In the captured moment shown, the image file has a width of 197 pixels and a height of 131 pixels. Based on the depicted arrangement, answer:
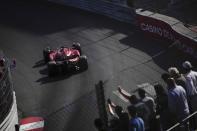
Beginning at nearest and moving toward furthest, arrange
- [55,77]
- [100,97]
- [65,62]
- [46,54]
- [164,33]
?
[100,97] < [65,62] < [55,77] < [46,54] < [164,33]

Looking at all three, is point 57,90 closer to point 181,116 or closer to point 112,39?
point 112,39

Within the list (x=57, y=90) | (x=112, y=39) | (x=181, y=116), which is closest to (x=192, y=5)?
(x=112, y=39)

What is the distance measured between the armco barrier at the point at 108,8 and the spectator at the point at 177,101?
13.8 meters

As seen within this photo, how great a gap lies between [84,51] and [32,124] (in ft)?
24.1

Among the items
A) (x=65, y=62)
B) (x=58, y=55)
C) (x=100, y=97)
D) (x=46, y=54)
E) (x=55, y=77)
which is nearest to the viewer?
(x=100, y=97)

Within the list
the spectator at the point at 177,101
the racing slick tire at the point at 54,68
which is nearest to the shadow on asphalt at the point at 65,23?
the racing slick tire at the point at 54,68

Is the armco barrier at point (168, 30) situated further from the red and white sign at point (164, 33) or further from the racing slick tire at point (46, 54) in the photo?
the racing slick tire at point (46, 54)

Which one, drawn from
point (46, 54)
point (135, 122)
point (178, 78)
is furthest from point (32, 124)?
point (135, 122)

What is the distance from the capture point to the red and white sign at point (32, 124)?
53.0 ft

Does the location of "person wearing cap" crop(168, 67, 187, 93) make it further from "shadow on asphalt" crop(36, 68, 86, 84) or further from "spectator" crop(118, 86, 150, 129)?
"shadow on asphalt" crop(36, 68, 86, 84)

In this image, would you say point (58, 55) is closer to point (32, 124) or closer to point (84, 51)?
point (84, 51)

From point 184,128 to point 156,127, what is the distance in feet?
2.58

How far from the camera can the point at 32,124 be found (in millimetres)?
16469

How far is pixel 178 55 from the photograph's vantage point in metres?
21.2
